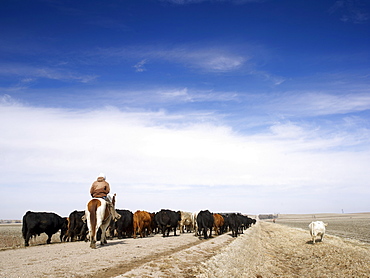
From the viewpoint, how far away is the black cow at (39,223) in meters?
18.2

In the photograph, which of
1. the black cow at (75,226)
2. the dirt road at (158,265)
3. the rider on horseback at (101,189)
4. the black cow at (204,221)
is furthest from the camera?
the black cow at (204,221)

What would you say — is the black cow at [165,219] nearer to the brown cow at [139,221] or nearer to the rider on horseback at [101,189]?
the brown cow at [139,221]

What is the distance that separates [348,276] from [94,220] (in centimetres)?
1146

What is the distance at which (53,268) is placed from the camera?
873 cm

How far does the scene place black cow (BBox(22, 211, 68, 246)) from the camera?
18172 millimetres

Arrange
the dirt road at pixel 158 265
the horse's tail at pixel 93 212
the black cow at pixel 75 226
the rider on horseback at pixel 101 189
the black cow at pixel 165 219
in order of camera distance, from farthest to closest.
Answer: the black cow at pixel 165 219, the black cow at pixel 75 226, the rider on horseback at pixel 101 189, the horse's tail at pixel 93 212, the dirt road at pixel 158 265

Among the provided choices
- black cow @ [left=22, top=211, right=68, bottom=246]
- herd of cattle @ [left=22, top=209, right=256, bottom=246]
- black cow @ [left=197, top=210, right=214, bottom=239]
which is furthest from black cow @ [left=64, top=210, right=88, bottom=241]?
black cow @ [left=197, top=210, right=214, bottom=239]

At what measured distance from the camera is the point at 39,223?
61.4 ft

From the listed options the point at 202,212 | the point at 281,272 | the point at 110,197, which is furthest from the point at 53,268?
the point at 202,212

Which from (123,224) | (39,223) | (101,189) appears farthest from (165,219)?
→ (101,189)

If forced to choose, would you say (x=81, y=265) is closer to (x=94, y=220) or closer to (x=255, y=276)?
(x=94, y=220)

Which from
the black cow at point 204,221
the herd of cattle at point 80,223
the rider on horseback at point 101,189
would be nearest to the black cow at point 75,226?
the herd of cattle at point 80,223

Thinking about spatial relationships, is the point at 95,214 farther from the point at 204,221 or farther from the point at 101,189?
the point at 204,221

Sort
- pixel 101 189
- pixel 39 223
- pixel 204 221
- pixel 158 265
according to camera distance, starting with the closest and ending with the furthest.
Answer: pixel 158 265 < pixel 101 189 < pixel 39 223 < pixel 204 221
